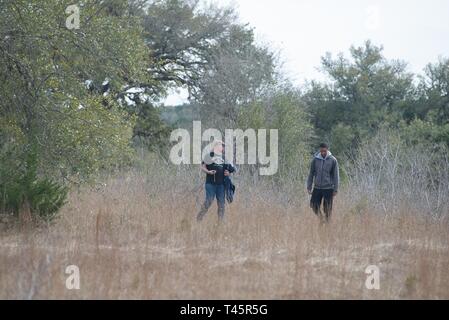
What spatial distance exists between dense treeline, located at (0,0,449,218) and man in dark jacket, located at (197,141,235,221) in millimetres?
2008

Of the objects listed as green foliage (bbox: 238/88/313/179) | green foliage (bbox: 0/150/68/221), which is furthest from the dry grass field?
green foliage (bbox: 238/88/313/179)

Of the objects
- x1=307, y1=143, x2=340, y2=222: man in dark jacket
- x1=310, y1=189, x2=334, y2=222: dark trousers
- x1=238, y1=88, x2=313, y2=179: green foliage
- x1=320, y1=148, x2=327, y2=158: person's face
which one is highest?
x1=238, y1=88, x2=313, y2=179: green foliage

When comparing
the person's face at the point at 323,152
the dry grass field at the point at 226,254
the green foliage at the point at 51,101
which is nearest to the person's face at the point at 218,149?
the dry grass field at the point at 226,254

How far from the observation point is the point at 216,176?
477 inches

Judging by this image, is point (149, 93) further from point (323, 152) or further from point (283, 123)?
point (323, 152)

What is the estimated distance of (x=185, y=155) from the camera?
74.2ft

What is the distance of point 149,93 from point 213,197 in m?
15.1

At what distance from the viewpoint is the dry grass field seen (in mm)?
7633

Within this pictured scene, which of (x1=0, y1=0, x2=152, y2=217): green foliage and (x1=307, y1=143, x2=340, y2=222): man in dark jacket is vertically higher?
(x1=0, y1=0, x2=152, y2=217): green foliage

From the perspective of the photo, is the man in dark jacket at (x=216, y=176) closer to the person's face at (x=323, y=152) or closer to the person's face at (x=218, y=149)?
the person's face at (x=218, y=149)

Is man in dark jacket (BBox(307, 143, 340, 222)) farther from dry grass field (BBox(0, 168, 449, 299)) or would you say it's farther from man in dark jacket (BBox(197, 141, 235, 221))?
man in dark jacket (BBox(197, 141, 235, 221))

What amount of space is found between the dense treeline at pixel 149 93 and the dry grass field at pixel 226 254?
3.98 feet

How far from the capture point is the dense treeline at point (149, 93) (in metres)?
11.9

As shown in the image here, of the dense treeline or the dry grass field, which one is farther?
the dense treeline
